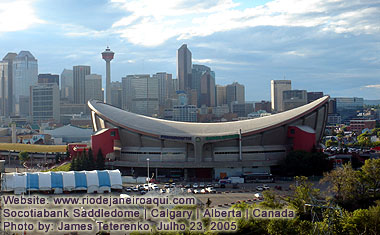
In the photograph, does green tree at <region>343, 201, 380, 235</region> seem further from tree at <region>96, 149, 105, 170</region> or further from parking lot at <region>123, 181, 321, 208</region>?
tree at <region>96, 149, 105, 170</region>

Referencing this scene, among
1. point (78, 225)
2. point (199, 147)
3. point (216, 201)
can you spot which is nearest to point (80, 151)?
point (199, 147)

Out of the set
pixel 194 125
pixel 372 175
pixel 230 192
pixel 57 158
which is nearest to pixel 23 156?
pixel 57 158

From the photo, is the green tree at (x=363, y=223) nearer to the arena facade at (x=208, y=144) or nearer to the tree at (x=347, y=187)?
the tree at (x=347, y=187)

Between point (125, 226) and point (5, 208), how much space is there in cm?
942

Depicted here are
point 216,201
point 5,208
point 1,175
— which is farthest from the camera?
point 1,175

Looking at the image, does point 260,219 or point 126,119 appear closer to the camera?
point 260,219

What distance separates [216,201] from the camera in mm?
45219

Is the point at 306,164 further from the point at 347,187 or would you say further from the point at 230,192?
the point at 347,187

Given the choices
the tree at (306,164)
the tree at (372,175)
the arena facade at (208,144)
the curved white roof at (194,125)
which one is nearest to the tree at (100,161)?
the arena facade at (208,144)

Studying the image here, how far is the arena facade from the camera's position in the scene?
62.3m

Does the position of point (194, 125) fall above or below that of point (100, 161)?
above

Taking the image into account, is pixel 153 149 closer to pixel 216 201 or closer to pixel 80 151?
pixel 80 151

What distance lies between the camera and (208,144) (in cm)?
6391

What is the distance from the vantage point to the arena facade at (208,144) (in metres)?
62.3
